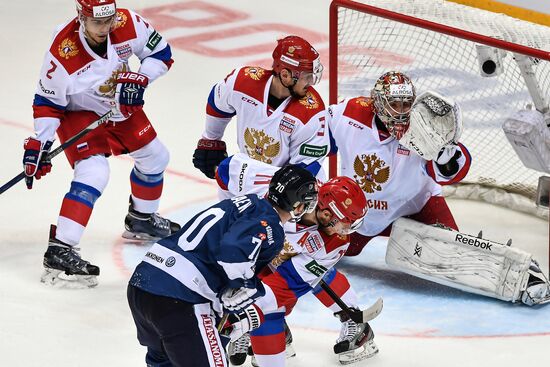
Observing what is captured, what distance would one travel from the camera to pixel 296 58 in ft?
17.4

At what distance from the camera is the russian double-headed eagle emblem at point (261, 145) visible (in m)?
5.50

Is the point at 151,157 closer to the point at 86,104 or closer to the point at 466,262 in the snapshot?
the point at 86,104

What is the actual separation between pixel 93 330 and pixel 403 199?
137cm

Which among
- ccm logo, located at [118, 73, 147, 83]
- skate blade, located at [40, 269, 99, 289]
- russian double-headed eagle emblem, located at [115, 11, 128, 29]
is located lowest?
skate blade, located at [40, 269, 99, 289]

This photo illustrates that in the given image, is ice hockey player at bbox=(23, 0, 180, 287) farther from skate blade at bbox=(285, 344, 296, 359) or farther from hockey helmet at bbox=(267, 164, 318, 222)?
hockey helmet at bbox=(267, 164, 318, 222)

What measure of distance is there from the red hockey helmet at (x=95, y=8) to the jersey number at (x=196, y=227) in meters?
1.45

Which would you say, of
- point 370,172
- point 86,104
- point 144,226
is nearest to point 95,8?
point 86,104

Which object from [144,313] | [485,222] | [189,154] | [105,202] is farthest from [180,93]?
[144,313]

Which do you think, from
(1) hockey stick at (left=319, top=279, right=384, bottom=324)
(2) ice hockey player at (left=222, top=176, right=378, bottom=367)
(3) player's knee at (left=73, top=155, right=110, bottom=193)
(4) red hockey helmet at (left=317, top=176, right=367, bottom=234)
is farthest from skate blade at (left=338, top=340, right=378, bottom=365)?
(3) player's knee at (left=73, top=155, right=110, bottom=193)

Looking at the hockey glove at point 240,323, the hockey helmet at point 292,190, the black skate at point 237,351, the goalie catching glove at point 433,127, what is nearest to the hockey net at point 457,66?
the goalie catching glove at point 433,127

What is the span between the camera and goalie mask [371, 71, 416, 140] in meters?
5.39

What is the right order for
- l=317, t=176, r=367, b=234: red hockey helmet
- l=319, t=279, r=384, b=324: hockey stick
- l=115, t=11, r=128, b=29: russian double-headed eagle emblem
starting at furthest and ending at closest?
l=115, t=11, r=128, b=29: russian double-headed eagle emblem, l=319, t=279, r=384, b=324: hockey stick, l=317, t=176, r=367, b=234: red hockey helmet

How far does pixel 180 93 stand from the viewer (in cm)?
779

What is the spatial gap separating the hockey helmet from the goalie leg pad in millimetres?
1470
